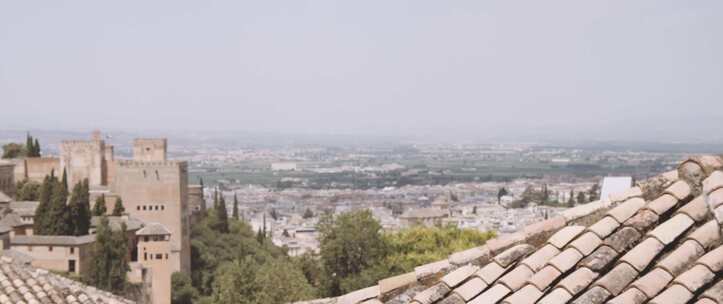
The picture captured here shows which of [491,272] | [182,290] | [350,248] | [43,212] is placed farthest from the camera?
[182,290]

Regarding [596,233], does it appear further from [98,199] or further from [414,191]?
[414,191]

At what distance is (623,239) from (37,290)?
239 inches

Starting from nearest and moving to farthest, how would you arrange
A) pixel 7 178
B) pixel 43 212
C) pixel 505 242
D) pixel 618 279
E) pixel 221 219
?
pixel 618 279 < pixel 505 242 < pixel 43 212 < pixel 7 178 < pixel 221 219

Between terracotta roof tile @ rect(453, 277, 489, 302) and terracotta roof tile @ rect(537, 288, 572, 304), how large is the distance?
400mm

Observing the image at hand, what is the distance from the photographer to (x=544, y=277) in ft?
12.7

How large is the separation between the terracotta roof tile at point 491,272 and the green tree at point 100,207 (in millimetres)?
39762

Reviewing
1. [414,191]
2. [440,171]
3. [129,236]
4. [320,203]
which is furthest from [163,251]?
[440,171]

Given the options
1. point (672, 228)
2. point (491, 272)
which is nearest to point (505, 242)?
point (491, 272)

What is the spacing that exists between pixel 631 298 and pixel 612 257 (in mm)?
309

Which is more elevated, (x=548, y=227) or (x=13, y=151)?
(x=548, y=227)

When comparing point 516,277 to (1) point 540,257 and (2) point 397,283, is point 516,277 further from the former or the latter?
(2) point 397,283

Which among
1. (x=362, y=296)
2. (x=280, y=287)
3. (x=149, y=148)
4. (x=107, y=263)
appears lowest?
(x=107, y=263)

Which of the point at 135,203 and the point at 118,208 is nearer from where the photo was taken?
the point at 118,208

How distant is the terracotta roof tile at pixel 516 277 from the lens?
3969 mm
